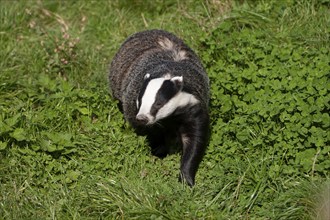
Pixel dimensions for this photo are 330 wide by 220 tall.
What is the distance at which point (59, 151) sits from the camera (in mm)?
5121

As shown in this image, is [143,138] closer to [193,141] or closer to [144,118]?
[193,141]

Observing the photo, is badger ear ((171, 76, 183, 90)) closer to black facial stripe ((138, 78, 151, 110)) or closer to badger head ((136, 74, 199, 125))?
badger head ((136, 74, 199, 125))

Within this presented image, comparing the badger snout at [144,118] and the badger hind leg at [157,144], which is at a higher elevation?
the badger snout at [144,118]

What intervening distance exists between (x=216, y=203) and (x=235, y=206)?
0.14m

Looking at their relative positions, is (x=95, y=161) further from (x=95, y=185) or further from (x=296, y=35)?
(x=296, y=35)

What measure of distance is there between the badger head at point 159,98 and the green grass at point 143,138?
1.76 feet

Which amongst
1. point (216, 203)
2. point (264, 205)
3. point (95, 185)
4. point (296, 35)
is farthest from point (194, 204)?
point (296, 35)

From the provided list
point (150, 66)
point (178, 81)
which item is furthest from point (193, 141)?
point (150, 66)

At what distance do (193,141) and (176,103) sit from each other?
0.42 m

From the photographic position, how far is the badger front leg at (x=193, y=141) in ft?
16.4

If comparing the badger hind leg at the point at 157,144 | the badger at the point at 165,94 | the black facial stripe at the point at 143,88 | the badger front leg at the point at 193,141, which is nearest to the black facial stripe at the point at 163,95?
the badger at the point at 165,94

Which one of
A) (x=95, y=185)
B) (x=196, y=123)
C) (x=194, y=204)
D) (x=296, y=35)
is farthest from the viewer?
(x=296, y=35)

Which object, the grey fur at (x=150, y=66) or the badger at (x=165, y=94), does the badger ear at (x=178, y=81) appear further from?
the grey fur at (x=150, y=66)

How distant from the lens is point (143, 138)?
531 cm
